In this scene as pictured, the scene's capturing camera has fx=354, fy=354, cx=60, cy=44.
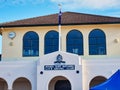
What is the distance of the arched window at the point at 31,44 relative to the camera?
29.8m

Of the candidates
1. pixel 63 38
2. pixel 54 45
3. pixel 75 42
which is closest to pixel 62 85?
pixel 54 45

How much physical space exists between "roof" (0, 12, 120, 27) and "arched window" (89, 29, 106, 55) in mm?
1022

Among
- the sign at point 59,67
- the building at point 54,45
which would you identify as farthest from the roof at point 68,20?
the sign at point 59,67

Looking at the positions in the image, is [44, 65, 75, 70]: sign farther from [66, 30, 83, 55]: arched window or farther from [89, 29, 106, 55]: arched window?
[89, 29, 106, 55]: arched window

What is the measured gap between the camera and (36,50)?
97.8 ft

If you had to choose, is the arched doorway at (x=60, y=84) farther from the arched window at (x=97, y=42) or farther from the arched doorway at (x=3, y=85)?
the arched doorway at (x=3, y=85)

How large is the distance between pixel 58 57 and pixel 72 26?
470 cm

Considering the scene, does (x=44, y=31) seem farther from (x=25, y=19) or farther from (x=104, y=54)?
(x=104, y=54)

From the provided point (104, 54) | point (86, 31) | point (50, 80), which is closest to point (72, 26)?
point (86, 31)

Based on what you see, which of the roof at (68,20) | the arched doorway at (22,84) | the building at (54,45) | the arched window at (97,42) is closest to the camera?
the building at (54,45)

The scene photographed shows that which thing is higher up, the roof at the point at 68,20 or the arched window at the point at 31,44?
the roof at the point at 68,20

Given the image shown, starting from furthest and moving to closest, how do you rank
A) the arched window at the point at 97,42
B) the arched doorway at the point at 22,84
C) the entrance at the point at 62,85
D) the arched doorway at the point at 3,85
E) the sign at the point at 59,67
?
the arched window at the point at 97,42 < the arched doorway at the point at 3,85 < the arched doorway at the point at 22,84 < the entrance at the point at 62,85 < the sign at the point at 59,67

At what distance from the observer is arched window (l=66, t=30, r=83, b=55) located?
29.5 m

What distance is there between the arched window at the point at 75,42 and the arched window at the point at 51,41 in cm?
102
